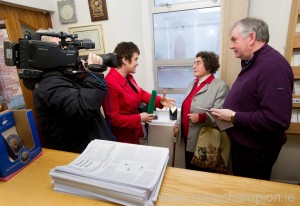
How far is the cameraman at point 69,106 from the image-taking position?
31.1 inches

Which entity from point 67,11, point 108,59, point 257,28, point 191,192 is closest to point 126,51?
point 108,59

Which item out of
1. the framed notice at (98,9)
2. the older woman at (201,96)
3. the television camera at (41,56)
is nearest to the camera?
the television camera at (41,56)

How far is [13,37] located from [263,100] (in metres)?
1.94

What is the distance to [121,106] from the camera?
145cm

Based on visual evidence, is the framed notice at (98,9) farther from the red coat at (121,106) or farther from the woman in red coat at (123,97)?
the red coat at (121,106)

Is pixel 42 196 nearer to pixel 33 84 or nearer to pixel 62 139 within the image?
pixel 62 139

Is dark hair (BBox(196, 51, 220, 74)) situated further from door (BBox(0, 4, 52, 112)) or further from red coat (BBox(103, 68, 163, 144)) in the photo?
door (BBox(0, 4, 52, 112))

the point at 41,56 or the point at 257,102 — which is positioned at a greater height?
the point at 41,56

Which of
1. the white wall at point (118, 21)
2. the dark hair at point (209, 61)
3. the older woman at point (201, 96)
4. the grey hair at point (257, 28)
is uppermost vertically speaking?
the white wall at point (118, 21)

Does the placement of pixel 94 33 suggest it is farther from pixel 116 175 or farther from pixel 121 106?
pixel 116 175

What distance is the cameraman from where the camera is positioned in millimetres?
791

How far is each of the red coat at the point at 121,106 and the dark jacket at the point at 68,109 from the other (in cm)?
36

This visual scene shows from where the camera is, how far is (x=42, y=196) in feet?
1.84

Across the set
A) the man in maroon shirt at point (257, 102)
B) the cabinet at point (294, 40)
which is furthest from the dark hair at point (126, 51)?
the cabinet at point (294, 40)
